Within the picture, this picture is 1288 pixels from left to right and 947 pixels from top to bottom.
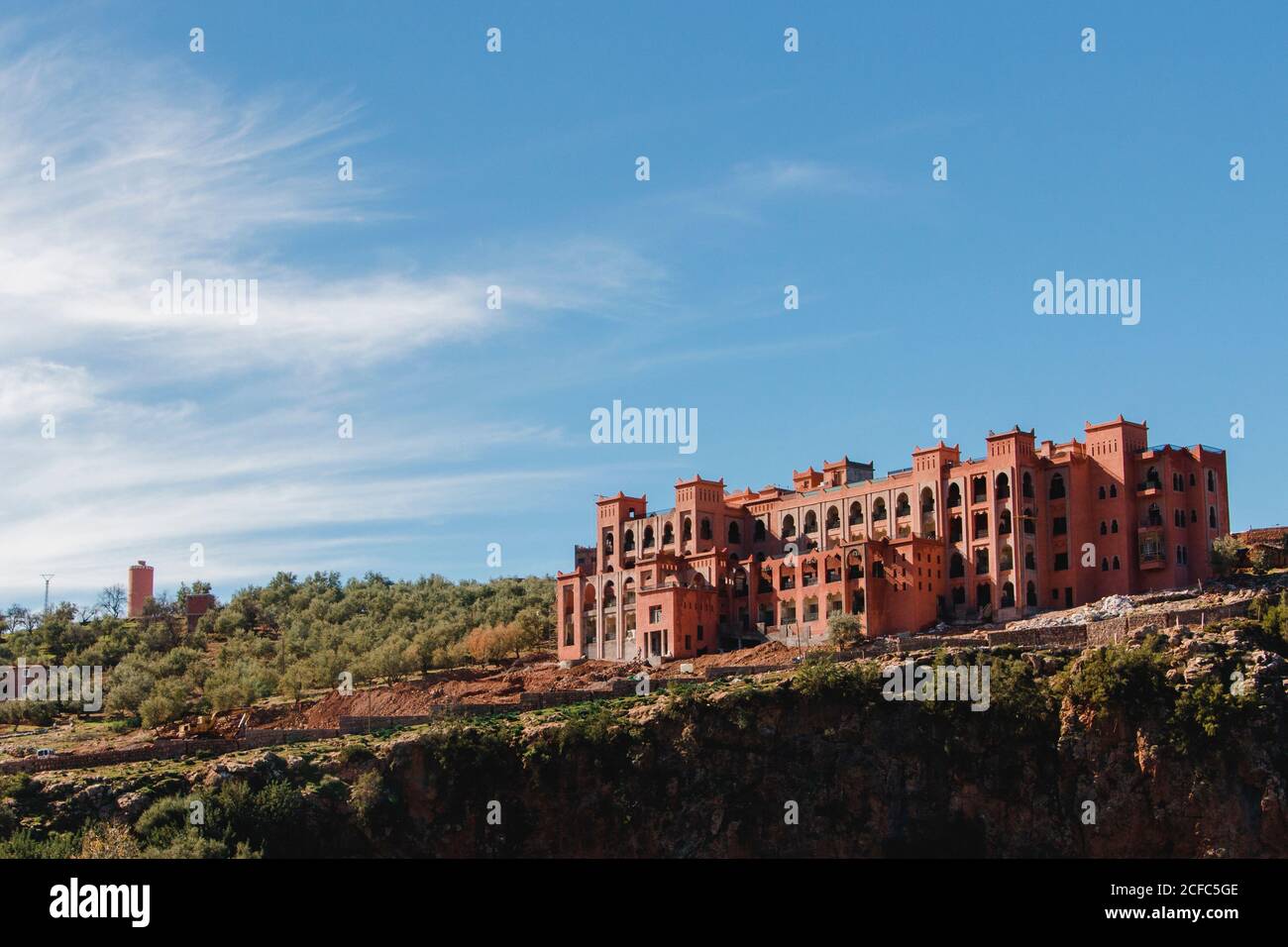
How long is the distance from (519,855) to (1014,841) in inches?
934

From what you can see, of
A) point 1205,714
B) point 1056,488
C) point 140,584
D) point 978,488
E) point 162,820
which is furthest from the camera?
point 140,584

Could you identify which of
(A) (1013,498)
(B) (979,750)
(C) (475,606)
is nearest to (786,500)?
(A) (1013,498)

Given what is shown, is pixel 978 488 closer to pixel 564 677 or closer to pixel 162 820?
pixel 564 677

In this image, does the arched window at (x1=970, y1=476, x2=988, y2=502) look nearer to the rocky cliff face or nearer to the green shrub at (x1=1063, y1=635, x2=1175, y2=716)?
the rocky cliff face

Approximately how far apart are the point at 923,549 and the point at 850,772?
54.6 ft

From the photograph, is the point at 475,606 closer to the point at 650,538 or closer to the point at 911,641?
the point at 650,538

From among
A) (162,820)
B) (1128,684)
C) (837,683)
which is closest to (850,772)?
(837,683)

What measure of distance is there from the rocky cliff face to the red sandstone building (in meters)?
9.81

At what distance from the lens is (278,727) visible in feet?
339

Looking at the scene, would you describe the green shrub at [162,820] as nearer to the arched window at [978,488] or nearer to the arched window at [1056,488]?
the arched window at [978,488]

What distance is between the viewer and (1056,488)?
106m

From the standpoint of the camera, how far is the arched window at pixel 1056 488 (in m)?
105

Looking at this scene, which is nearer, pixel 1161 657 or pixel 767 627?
pixel 1161 657

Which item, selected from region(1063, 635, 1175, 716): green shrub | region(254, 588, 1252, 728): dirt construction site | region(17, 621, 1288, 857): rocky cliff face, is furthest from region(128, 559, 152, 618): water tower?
region(1063, 635, 1175, 716): green shrub
